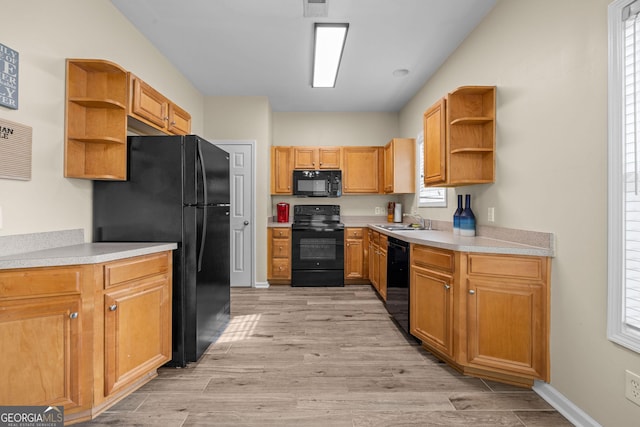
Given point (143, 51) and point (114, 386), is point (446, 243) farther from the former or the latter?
point (143, 51)

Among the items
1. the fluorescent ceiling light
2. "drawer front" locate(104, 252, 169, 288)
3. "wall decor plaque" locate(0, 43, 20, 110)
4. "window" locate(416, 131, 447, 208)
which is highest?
the fluorescent ceiling light

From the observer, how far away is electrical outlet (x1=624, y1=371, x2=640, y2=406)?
4.52 ft

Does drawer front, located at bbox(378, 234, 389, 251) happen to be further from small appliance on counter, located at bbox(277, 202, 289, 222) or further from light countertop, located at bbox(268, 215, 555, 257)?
small appliance on counter, located at bbox(277, 202, 289, 222)

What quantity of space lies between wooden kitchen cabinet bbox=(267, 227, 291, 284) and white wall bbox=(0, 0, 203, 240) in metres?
2.56

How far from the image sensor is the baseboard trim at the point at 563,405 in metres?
1.62

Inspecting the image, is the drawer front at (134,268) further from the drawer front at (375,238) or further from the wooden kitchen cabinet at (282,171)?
the wooden kitchen cabinet at (282,171)

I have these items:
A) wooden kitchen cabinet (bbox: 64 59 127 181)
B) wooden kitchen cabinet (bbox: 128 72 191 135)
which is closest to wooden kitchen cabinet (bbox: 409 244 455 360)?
wooden kitchen cabinet (bbox: 64 59 127 181)

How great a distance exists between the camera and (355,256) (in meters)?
4.63

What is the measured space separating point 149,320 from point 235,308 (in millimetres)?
Answer: 1617

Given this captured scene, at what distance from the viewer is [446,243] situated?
2.18 meters

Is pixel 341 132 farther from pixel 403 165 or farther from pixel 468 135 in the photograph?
pixel 468 135

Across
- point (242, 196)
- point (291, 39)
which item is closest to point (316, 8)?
point (291, 39)

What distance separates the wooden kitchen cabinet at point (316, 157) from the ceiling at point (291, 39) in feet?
2.99

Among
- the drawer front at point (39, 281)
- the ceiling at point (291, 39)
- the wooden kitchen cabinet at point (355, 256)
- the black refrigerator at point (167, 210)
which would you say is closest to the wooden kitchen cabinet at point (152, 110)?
the black refrigerator at point (167, 210)
